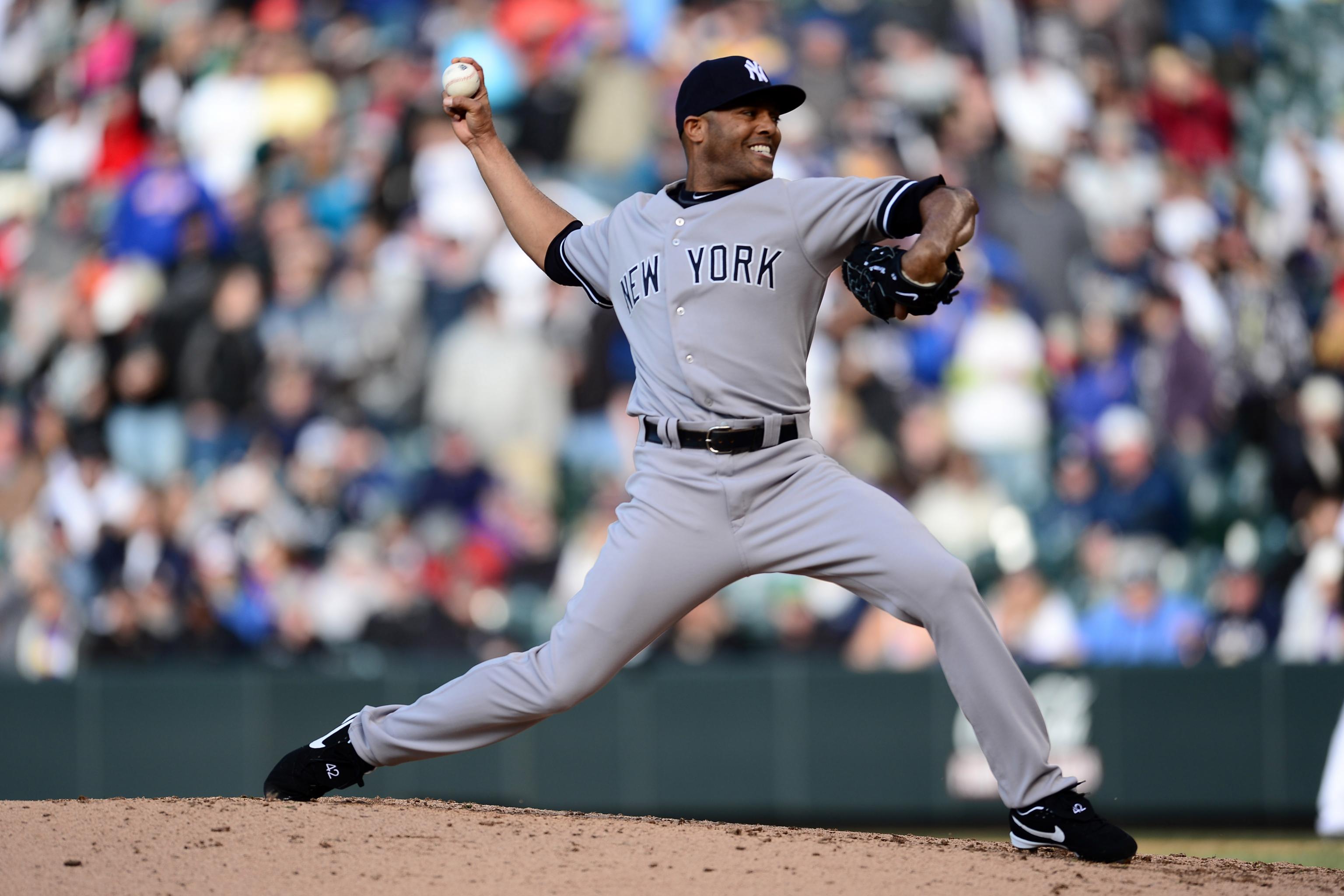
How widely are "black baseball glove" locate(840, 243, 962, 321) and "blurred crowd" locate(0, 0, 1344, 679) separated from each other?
15.7ft

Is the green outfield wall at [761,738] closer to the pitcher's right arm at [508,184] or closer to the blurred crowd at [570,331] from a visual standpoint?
the blurred crowd at [570,331]

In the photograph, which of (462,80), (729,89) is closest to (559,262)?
(462,80)

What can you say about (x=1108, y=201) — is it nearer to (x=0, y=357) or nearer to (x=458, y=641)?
(x=458, y=641)

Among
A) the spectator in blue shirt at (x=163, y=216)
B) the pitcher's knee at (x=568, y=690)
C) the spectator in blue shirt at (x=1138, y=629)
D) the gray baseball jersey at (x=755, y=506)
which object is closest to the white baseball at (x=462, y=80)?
the gray baseball jersey at (x=755, y=506)

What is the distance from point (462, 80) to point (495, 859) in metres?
1.93

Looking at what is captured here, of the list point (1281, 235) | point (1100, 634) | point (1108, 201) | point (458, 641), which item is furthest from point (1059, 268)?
point (458, 641)

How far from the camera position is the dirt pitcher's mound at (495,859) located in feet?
11.1

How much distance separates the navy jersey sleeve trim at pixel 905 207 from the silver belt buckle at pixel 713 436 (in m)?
0.56

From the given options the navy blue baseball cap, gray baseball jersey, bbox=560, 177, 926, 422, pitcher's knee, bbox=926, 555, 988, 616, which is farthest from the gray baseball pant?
the navy blue baseball cap

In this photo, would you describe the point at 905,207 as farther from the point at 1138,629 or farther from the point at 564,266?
the point at 1138,629

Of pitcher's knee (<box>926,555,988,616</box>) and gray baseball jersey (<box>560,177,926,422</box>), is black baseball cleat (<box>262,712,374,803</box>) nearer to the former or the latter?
gray baseball jersey (<box>560,177,926,422</box>)

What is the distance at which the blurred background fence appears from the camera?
791cm

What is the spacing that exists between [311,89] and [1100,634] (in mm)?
5631

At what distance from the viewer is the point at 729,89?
12.2 ft
